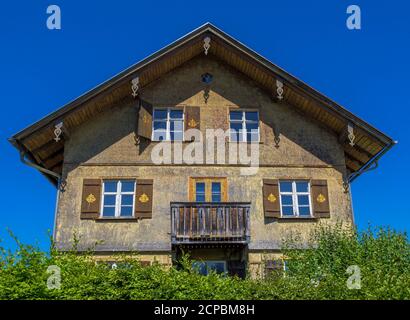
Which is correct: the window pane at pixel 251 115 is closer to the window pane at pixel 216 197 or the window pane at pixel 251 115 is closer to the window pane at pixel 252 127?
the window pane at pixel 252 127

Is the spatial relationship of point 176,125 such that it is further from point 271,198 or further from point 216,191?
point 271,198

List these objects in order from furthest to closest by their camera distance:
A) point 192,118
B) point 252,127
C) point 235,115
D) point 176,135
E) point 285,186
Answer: point 235,115, point 252,127, point 192,118, point 176,135, point 285,186

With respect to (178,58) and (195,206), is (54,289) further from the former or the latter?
(178,58)

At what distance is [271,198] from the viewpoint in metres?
18.1

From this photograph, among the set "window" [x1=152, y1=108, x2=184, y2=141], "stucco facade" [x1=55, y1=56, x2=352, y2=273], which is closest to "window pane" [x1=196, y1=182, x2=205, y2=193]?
"stucco facade" [x1=55, y1=56, x2=352, y2=273]

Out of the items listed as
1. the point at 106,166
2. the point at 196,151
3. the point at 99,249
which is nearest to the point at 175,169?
the point at 196,151

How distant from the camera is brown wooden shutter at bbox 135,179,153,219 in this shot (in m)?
17.7

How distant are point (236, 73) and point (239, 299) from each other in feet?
37.6

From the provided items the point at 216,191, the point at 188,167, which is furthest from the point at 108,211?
the point at 216,191

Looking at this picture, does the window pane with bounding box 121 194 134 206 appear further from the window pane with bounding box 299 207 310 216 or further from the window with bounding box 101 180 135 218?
the window pane with bounding box 299 207 310 216

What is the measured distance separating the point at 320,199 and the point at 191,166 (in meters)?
4.89

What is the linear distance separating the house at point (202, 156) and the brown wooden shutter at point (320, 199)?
0.04 meters

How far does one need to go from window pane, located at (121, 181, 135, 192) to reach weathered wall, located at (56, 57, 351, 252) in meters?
0.30
